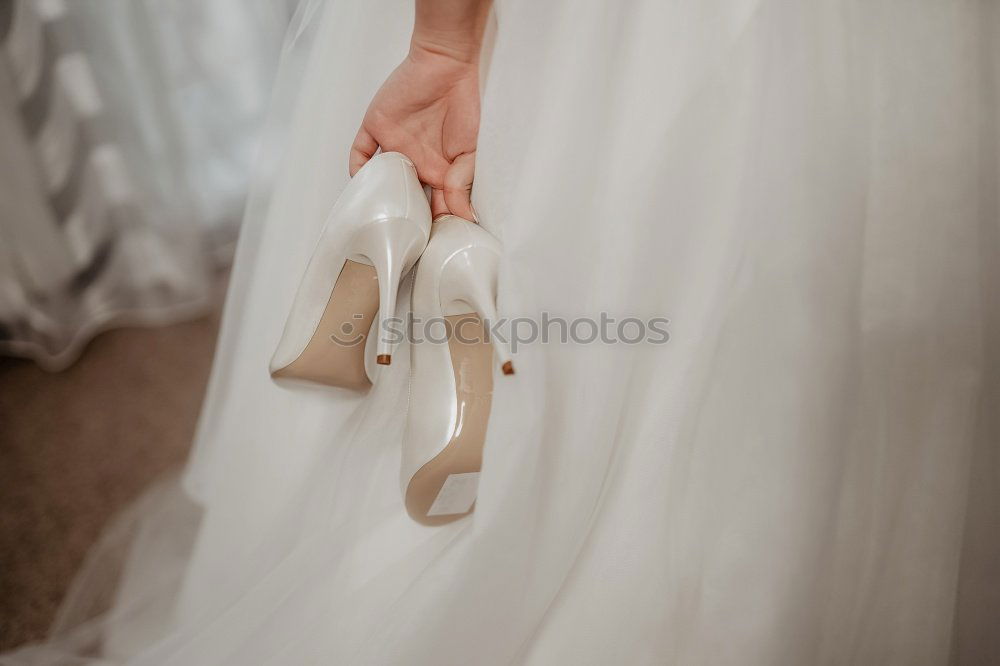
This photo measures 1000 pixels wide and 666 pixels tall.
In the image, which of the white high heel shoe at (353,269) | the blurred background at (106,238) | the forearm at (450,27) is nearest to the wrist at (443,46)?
the forearm at (450,27)

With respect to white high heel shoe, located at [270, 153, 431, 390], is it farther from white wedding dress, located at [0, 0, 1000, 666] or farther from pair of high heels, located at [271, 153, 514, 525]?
white wedding dress, located at [0, 0, 1000, 666]

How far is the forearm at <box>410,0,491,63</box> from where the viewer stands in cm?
64

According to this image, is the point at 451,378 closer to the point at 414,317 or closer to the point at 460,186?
the point at 414,317

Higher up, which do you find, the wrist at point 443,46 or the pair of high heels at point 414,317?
the wrist at point 443,46

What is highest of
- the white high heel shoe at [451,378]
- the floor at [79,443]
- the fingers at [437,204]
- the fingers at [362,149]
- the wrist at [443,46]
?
the wrist at [443,46]

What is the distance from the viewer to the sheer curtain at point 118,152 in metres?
1.23

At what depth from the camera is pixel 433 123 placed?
29.1 inches

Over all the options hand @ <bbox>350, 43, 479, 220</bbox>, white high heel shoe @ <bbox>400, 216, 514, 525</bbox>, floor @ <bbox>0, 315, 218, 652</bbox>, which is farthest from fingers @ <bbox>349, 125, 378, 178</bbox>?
floor @ <bbox>0, 315, 218, 652</bbox>

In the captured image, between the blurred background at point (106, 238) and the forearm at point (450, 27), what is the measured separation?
85 centimetres

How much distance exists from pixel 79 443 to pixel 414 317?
88 centimetres

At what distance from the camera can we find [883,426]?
53 cm

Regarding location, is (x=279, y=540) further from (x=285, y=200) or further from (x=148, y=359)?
(x=148, y=359)

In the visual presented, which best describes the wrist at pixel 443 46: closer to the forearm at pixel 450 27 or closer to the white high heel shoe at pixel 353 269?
the forearm at pixel 450 27

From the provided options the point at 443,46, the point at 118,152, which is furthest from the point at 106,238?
the point at 443,46
